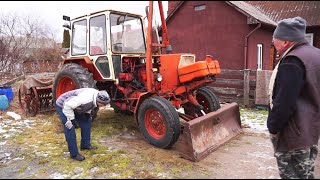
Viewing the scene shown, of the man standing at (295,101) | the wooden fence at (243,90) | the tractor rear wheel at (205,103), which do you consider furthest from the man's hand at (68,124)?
the wooden fence at (243,90)

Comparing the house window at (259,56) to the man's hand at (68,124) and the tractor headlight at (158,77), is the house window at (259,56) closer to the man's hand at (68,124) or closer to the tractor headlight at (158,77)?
the tractor headlight at (158,77)

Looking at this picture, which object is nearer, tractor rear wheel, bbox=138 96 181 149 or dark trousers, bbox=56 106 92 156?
dark trousers, bbox=56 106 92 156

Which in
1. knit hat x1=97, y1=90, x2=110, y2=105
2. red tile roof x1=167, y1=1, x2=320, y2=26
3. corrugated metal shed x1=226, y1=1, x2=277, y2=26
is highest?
red tile roof x1=167, y1=1, x2=320, y2=26

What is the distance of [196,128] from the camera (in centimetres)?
469

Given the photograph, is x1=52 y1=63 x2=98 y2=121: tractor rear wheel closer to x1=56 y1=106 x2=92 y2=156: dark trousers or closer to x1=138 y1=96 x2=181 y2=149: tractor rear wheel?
x1=56 y1=106 x2=92 y2=156: dark trousers

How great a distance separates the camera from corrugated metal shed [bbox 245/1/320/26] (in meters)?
14.8

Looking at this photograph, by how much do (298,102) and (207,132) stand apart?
234 cm

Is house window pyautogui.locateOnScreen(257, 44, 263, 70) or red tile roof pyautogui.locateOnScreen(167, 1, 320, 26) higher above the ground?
red tile roof pyautogui.locateOnScreen(167, 1, 320, 26)

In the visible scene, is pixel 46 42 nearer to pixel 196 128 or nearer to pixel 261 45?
pixel 261 45

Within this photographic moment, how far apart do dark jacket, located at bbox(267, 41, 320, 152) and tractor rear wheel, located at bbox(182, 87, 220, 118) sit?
314 cm

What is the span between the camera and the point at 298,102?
2838 millimetres

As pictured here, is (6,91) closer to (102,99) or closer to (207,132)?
(102,99)

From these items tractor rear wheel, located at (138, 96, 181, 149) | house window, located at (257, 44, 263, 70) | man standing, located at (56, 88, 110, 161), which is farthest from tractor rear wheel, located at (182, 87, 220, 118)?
house window, located at (257, 44, 263, 70)

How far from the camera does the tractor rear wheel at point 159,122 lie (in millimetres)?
4759
